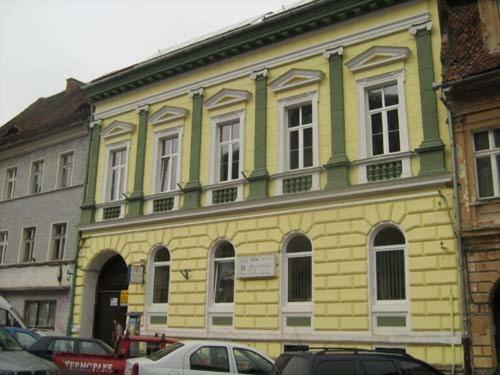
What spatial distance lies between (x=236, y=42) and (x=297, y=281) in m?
8.15

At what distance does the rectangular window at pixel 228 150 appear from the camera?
18.1 meters

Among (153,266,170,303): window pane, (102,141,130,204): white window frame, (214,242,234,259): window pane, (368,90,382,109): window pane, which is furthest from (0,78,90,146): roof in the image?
(368,90,382,109): window pane

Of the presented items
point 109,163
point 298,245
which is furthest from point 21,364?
point 109,163

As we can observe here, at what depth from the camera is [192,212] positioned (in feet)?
59.3

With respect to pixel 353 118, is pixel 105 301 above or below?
below

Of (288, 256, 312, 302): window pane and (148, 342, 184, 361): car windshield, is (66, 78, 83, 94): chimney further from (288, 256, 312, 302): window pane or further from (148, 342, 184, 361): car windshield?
(148, 342, 184, 361): car windshield

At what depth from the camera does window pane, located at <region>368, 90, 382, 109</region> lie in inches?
618

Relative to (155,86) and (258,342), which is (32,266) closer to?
(155,86)

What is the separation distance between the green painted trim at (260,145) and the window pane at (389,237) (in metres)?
3.71

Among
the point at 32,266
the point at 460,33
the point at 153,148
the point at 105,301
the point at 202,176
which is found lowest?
the point at 105,301

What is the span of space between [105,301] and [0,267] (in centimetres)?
711

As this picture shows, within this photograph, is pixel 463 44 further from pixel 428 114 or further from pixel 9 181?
pixel 9 181

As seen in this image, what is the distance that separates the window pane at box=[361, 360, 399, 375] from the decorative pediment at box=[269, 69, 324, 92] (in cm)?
986

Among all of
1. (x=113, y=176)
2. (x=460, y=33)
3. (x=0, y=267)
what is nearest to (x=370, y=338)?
(x=460, y=33)
